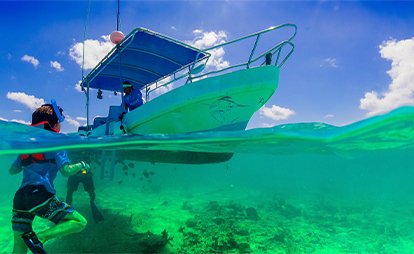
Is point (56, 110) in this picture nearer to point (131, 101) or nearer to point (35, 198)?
point (35, 198)

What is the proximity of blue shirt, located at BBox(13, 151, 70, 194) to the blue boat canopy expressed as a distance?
4.31m

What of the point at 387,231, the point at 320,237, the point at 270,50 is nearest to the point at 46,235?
the point at 270,50

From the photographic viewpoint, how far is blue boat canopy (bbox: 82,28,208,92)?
324 inches

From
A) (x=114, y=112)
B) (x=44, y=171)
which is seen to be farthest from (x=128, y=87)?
(x=44, y=171)

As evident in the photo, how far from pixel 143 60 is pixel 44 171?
20.7 ft

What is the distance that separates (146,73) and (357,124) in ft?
27.9

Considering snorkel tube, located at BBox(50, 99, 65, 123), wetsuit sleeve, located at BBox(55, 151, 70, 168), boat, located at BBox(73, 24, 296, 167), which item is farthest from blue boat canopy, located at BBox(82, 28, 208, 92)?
wetsuit sleeve, located at BBox(55, 151, 70, 168)

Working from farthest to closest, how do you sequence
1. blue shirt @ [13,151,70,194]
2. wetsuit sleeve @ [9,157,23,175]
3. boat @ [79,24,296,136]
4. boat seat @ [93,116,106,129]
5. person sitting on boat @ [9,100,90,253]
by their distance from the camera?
boat seat @ [93,116,106,129] → boat @ [79,24,296,136] → wetsuit sleeve @ [9,157,23,175] → blue shirt @ [13,151,70,194] → person sitting on boat @ [9,100,90,253]

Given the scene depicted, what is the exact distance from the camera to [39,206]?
4.53 m

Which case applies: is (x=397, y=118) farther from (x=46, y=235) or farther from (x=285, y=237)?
(x=46, y=235)

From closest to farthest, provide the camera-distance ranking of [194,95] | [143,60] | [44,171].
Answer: [44,171] → [194,95] → [143,60]

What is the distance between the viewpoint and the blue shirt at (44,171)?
465 centimetres

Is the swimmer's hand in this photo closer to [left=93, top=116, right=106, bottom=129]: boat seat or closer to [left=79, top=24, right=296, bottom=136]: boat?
[left=79, top=24, right=296, bottom=136]: boat

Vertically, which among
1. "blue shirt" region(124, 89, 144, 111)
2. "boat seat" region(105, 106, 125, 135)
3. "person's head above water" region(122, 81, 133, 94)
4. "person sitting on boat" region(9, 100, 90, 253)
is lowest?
"person sitting on boat" region(9, 100, 90, 253)
